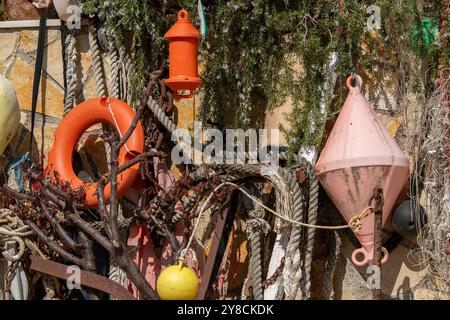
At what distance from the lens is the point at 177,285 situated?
6.23 metres

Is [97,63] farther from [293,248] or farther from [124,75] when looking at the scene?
[293,248]

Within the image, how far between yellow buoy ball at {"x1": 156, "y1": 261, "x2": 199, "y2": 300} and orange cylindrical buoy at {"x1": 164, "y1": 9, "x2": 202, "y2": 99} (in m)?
1.14

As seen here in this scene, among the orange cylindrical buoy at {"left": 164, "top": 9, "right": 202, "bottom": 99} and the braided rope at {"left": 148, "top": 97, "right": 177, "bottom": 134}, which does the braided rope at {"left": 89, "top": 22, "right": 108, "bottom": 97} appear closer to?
the braided rope at {"left": 148, "top": 97, "right": 177, "bottom": 134}

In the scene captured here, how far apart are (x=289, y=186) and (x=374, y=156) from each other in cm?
50

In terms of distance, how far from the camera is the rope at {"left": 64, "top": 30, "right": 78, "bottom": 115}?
7402 millimetres

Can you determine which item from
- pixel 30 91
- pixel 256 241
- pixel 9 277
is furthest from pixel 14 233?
pixel 256 241

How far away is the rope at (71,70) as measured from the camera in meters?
7.40

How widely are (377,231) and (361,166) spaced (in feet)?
1.21

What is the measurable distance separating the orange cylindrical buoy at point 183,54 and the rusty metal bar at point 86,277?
3.82 ft

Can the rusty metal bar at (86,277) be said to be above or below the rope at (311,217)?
below

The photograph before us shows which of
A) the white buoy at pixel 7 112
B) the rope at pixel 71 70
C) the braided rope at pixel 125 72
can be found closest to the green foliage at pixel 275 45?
the braided rope at pixel 125 72

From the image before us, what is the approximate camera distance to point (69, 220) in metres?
6.84

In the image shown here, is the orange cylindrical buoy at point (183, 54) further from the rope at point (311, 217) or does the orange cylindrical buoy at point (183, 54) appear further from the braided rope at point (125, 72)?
the rope at point (311, 217)

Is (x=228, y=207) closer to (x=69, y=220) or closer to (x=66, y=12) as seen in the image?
(x=69, y=220)
